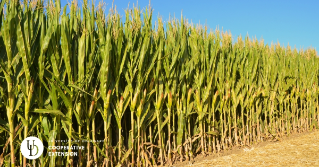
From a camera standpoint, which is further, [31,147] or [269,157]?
[269,157]

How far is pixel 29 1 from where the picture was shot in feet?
8.28

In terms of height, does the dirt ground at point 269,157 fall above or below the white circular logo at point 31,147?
below

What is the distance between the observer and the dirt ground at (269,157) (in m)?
3.52

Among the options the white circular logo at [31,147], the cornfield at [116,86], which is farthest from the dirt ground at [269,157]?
the white circular logo at [31,147]

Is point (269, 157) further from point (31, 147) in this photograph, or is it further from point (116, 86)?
point (31, 147)

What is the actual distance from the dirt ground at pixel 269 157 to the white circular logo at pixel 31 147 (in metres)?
1.78

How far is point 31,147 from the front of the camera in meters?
2.43

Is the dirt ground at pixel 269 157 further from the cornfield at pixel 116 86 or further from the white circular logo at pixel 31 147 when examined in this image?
the white circular logo at pixel 31 147

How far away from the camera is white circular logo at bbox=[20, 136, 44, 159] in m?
2.39

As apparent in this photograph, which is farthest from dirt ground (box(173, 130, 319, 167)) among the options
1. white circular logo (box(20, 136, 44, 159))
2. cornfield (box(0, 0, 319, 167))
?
white circular logo (box(20, 136, 44, 159))

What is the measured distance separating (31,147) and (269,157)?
3.07 metres

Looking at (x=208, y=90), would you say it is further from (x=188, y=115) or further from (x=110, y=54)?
(x=110, y=54)

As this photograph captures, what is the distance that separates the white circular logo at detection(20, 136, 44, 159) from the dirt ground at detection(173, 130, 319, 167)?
1780mm

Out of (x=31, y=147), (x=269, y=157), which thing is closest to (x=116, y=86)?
(x=31, y=147)
